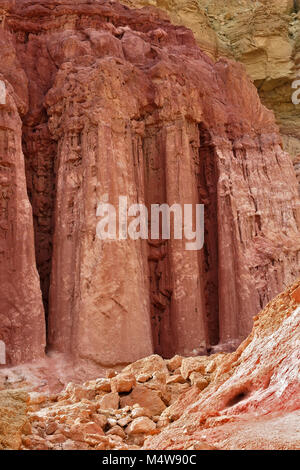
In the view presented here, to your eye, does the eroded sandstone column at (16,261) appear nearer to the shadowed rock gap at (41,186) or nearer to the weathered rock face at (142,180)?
the weathered rock face at (142,180)

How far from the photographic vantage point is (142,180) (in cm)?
1554

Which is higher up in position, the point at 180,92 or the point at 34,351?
the point at 180,92

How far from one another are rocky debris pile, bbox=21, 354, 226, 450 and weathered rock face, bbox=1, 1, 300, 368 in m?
4.03

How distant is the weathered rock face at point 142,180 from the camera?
1370 centimetres

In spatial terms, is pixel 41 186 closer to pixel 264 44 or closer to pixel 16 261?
pixel 16 261

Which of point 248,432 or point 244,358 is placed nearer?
point 248,432

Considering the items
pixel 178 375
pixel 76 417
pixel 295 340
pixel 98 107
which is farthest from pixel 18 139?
pixel 295 340

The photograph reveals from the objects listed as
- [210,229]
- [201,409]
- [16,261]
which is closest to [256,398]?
[201,409]

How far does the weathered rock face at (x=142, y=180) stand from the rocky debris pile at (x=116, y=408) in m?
4.03

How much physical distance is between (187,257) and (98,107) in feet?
14.3

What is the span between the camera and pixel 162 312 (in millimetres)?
15141

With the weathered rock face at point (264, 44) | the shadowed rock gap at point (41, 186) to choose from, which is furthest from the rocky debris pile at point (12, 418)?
the weathered rock face at point (264, 44)
